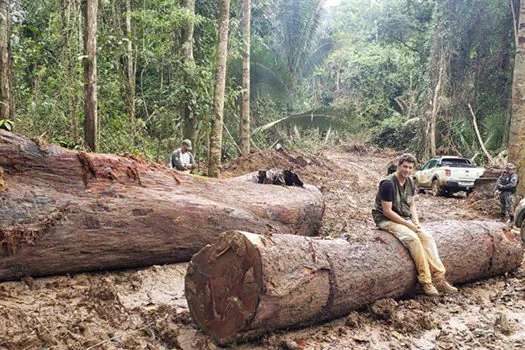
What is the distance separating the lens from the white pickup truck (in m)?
16.5

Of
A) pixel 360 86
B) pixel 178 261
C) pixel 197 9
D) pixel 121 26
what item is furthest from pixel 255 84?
pixel 360 86

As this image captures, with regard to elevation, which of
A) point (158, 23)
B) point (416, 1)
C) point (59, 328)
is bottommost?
point (59, 328)

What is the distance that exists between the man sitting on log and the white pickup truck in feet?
37.1

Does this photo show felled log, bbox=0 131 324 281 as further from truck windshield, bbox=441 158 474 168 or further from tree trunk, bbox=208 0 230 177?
truck windshield, bbox=441 158 474 168

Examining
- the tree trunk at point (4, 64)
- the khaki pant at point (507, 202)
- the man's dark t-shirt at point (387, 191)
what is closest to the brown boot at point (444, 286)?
the man's dark t-shirt at point (387, 191)

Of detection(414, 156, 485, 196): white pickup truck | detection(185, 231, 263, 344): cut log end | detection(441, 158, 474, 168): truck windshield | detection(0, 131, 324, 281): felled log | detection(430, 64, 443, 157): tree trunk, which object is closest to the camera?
detection(185, 231, 263, 344): cut log end

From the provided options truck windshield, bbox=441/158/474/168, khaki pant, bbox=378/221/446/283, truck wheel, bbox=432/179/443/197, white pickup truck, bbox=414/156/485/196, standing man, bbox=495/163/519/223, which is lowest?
truck wheel, bbox=432/179/443/197

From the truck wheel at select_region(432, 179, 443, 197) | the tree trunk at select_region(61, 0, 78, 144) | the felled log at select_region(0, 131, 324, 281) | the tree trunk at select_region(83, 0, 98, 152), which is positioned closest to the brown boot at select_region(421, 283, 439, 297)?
the felled log at select_region(0, 131, 324, 281)

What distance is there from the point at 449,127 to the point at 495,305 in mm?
23717

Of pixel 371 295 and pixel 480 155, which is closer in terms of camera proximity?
pixel 371 295

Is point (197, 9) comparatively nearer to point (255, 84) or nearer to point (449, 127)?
point (255, 84)

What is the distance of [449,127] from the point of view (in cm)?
2742

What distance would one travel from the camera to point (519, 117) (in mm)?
13359

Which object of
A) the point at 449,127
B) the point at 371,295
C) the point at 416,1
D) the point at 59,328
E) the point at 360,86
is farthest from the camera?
the point at 360,86
